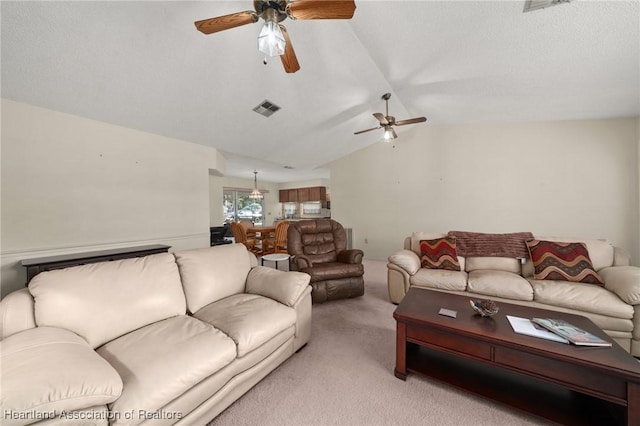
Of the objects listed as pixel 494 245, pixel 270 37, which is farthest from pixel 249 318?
pixel 494 245

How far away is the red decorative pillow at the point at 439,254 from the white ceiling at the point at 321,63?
81.8 inches

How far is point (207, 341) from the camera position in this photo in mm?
1358

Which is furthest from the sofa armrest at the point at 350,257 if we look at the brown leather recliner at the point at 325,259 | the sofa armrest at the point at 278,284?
the sofa armrest at the point at 278,284

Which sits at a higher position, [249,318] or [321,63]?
[321,63]

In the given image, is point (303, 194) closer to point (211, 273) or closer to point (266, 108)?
point (266, 108)

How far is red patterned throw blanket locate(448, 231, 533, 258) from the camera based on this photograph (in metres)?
2.83

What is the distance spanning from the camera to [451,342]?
5.14 ft

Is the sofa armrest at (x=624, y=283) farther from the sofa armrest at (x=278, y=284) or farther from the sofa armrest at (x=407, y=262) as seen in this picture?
the sofa armrest at (x=278, y=284)

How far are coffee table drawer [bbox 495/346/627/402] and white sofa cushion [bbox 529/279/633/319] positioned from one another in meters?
1.19

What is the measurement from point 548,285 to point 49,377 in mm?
3583

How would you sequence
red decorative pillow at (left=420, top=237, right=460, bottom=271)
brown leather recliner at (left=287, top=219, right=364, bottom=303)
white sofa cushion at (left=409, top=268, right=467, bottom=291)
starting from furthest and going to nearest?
brown leather recliner at (left=287, top=219, right=364, bottom=303) < red decorative pillow at (left=420, top=237, right=460, bottom=271) < white sofa cushion at (left=409, top=268, right=467, bottom=291)

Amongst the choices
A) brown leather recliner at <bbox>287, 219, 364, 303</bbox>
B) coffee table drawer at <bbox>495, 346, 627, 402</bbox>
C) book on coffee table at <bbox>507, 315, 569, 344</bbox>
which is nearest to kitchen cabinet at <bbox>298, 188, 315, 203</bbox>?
brown leather recliner at <bbox>287, 219, 364, 303</bbox>

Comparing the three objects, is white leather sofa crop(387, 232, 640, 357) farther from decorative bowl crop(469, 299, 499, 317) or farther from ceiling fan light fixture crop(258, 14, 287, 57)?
ceiling fan light fixture crop(258, 14, 287, 57)

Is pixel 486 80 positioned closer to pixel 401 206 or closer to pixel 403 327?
pixel 401 206
